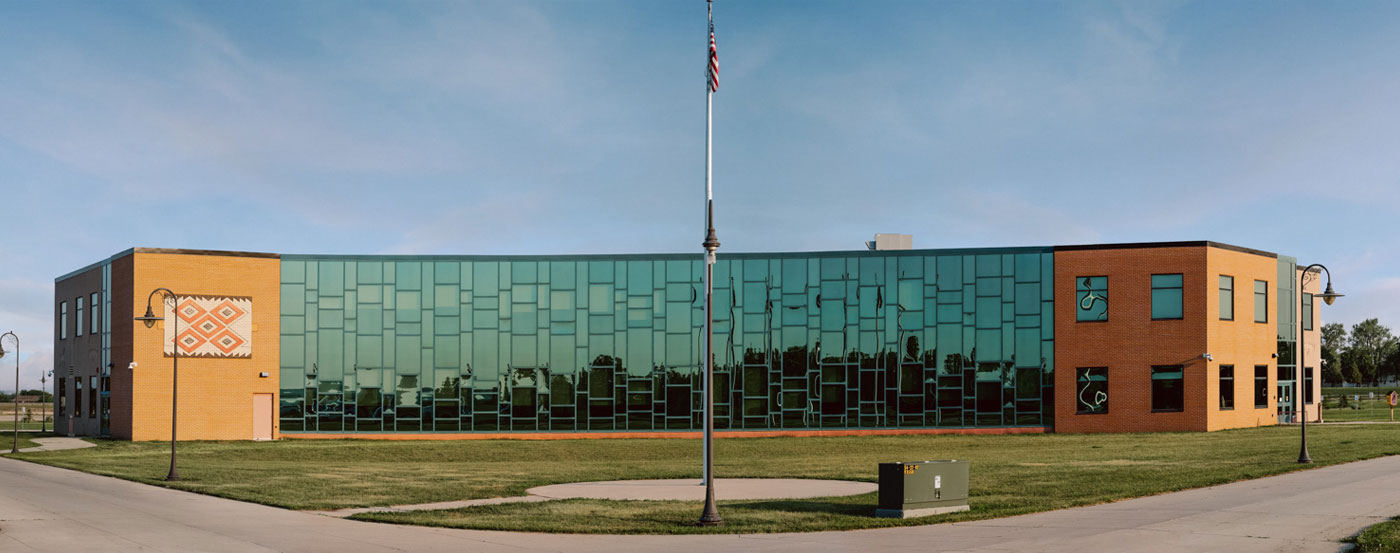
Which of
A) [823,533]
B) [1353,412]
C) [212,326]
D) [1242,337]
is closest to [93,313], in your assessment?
[212,326]

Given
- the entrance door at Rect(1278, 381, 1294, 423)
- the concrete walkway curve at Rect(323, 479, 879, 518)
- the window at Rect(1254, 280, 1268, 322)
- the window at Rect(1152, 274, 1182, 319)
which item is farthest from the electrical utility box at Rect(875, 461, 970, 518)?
the entrance door at Rect(1278, 381, 1294, 423)

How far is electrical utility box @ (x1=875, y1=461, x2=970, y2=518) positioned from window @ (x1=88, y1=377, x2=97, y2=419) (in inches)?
2007

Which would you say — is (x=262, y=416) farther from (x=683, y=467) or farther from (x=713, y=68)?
(x=713, y=68)

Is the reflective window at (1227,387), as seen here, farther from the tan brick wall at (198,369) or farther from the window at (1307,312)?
the tan brick wall at (198,369)

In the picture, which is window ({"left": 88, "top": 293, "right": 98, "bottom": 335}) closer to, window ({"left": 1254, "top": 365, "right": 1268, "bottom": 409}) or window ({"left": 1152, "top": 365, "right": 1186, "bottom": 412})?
window ({"left": 1152, "top": 365, "right": 1186, "bottom": 412})

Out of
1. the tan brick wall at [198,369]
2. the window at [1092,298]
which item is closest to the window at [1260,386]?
the window at [1092,298]

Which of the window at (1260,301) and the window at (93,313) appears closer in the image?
the window at (1260,301)

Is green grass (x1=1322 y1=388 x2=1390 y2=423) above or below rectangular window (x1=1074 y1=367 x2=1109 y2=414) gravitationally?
below

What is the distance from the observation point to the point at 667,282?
57812 millimetres

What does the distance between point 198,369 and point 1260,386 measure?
52.7m

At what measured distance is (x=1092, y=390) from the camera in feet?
184

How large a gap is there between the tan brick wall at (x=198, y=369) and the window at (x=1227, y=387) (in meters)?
46.0

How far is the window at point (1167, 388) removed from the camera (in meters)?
54.9

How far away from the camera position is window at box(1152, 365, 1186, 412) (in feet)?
180
